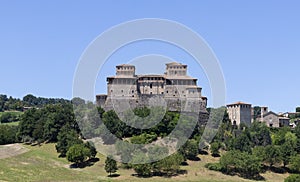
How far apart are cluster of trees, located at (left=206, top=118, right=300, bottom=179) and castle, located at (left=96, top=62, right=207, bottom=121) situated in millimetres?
11342

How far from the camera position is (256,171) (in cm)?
7306

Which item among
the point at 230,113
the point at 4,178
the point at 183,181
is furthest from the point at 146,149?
the point at 230,113

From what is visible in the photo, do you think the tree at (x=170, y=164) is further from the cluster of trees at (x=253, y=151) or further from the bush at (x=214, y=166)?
the cluster of trees at (x=253, y=151)

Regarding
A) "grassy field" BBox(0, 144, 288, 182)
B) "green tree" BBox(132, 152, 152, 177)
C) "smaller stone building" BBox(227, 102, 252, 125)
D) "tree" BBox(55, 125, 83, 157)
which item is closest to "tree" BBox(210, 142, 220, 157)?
"grassy field" BBox(0, 144, 288, 182)

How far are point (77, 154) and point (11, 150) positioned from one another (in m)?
16.6

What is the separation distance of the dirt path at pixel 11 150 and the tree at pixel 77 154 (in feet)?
38.7

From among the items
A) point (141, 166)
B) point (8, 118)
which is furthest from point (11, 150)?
point (8, 118)

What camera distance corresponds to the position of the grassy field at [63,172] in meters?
64.3

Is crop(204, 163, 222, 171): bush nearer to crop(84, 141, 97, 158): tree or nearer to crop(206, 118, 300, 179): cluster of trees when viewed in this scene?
crop(206, 118, 300, 179): cluster of trees

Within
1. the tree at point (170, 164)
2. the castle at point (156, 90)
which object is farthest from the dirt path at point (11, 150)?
the tree at point (170, 164)

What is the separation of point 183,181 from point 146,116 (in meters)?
19.4

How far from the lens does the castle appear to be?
97062 mm

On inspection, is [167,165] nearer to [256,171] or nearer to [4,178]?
[256,171]

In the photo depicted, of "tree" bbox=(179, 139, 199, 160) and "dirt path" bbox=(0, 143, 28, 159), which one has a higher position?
"tree" bbox=(179, 139, 199, 160)
